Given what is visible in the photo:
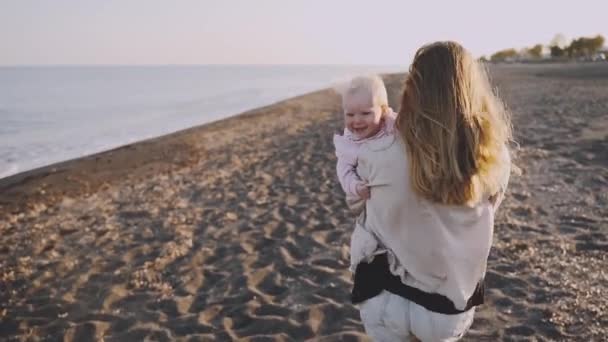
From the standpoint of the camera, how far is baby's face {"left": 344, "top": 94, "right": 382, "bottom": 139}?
5.74ft

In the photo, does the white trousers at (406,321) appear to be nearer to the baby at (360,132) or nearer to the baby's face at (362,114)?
the baby at (360,132)

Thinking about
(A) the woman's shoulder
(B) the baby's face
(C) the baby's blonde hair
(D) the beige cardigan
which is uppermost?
(C) the baby's blonde hair

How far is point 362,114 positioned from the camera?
5.76 ft

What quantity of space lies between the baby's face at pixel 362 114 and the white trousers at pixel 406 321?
58cm

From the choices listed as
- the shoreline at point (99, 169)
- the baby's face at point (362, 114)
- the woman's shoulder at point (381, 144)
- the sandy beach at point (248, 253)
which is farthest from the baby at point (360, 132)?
the shoreline at point (99, 169)

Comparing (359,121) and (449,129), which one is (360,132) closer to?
(359,121)

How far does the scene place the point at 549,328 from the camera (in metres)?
3.49

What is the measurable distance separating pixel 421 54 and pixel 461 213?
A: 0.53m

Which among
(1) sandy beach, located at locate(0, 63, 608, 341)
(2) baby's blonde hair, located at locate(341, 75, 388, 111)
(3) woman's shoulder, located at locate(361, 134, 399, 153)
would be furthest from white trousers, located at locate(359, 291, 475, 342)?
(1) sandy beach, located at locate(0, 63, 608, 341)

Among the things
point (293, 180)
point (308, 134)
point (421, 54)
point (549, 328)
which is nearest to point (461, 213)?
point (421, 54)

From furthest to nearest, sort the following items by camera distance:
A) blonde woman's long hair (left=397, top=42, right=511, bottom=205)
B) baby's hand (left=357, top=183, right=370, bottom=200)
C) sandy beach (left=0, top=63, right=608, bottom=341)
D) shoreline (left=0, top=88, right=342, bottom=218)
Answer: shoreline (left=0, top=88, right=342, bottom=218) → sandy beach (left=0, top=63, right=608, bottom=341) → baby's hand (left=357, top=183, right=370, bottom=200) → blonde woman's long hair (left=397, top=42, right=511, bottom=205)

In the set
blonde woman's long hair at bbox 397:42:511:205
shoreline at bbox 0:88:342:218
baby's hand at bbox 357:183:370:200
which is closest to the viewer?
blonde woman's long hair at bbox 397:42:511:205

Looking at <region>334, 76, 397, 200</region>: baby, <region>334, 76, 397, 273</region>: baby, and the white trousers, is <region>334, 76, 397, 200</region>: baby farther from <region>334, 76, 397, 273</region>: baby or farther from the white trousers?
the white trousers

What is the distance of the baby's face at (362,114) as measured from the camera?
1.75 m
